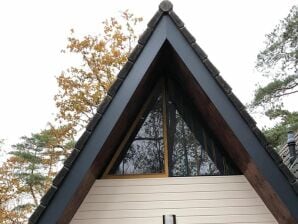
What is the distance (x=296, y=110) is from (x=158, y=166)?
1114cm

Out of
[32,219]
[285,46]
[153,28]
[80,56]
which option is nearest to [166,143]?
[153,28]

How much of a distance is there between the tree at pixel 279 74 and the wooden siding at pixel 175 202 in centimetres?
938

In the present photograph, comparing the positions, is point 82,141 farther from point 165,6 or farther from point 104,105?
point 165,6

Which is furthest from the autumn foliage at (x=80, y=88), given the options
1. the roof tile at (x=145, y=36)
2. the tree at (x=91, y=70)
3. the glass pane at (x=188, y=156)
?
the roof tile at (x=145, y=36)

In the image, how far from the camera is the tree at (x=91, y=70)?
13578mm

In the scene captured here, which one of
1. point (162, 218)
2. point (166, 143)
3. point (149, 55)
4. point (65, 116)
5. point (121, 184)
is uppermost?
point (65, 116)

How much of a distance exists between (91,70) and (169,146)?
10.7 m

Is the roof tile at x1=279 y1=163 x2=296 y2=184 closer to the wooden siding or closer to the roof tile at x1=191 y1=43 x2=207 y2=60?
the wooden siding

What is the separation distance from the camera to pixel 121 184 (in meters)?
3.59

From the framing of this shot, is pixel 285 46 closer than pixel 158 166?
No

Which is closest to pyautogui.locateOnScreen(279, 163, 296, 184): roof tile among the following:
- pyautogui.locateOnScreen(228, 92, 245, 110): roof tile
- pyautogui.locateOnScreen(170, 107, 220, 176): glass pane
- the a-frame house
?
the a-frame house

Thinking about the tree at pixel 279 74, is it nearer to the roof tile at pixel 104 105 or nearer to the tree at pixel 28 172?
the tree at pixel 28 172

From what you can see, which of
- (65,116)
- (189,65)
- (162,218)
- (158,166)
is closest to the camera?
(189,65)

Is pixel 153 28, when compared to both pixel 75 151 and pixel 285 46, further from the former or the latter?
pixel 285 46
